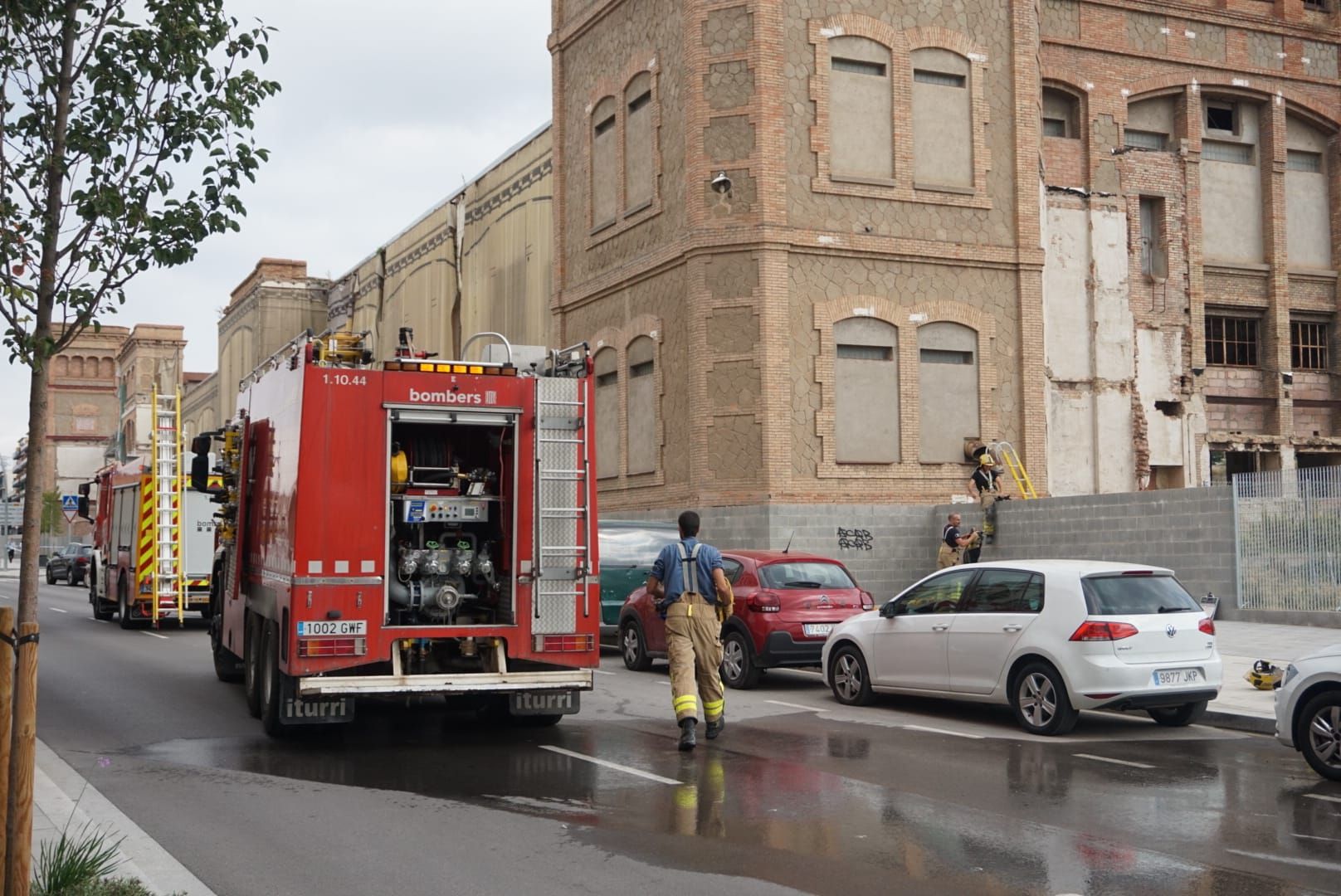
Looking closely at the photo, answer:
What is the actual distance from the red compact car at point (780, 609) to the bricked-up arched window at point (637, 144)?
45.6ft

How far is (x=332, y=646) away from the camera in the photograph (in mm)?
10969

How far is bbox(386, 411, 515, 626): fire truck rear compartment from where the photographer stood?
11.8 metres

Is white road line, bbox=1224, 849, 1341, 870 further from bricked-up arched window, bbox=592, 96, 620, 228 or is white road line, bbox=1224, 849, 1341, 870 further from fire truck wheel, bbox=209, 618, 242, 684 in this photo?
bricked-up arched window, bbox=592, 96, 620, 228

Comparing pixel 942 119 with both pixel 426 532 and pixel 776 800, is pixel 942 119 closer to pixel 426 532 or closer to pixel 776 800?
pixel 426 532

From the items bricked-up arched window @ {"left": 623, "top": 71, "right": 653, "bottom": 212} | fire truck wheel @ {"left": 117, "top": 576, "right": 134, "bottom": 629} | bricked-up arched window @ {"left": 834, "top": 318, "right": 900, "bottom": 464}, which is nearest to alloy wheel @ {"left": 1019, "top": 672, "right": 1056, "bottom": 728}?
bricked-up arched window @ {"left": 834, "top": 318, "right": 900, "bottom": 464}

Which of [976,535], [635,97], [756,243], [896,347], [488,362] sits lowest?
[976,535]

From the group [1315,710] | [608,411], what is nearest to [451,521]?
[1315,710]

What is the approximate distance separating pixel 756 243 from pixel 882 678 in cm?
1361

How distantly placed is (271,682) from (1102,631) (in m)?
7.17

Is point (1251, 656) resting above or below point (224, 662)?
below

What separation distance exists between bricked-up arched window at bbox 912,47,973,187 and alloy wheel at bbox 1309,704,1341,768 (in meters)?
19.3

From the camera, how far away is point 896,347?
27453 mm

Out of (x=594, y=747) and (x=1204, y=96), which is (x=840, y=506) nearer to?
(x=594, y=747)

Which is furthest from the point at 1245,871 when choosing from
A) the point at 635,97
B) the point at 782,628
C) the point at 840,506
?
the point at 635,97
